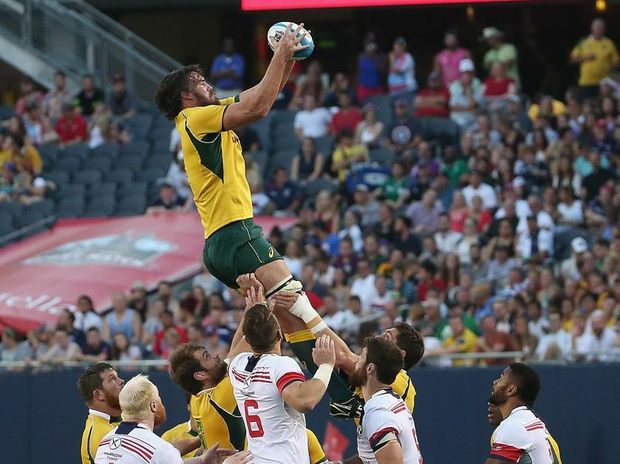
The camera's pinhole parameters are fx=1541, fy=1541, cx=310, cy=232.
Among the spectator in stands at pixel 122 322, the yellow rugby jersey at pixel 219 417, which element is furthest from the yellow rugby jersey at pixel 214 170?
the spectator in stands at pixel 122 322

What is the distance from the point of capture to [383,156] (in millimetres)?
19375

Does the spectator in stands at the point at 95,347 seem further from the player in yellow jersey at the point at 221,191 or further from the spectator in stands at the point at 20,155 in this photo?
the player in yellow jersey at the point at 221,191

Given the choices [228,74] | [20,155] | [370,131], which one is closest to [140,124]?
[228,74]

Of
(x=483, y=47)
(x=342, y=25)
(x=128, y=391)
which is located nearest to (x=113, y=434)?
(x=128, y=391)

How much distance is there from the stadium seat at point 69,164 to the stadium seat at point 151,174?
3.59ft

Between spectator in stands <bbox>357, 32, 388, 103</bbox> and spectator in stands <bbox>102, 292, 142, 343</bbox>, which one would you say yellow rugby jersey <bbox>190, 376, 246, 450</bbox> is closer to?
spectator in stands <bbox>102, 292, 142, 343</bbox>

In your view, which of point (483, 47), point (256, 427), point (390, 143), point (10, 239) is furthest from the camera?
point (483, 47)

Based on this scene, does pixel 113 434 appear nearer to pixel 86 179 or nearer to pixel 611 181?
pixel 611 181

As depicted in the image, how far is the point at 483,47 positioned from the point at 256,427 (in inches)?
617

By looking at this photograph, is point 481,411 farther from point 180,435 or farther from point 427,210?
point 180,435

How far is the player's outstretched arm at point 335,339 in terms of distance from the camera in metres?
8.41

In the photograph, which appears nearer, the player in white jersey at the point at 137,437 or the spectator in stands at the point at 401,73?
the player in white jersey at the point at 137,437

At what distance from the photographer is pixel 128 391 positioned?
27.1ft

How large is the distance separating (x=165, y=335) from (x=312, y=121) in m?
5.63
